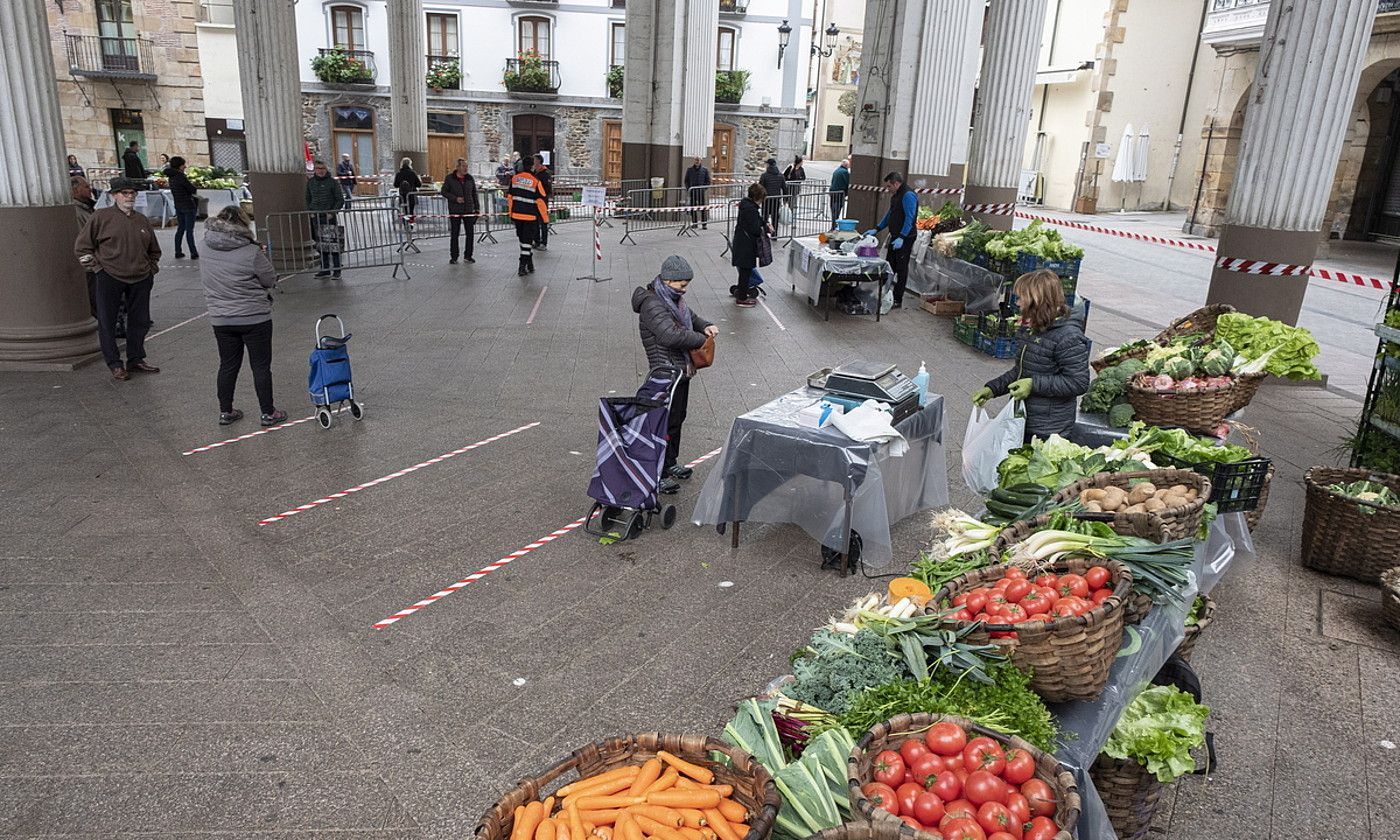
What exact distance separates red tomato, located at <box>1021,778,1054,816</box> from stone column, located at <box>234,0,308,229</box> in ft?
51.1

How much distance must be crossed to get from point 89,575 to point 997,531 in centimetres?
525

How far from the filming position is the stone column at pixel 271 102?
48.7 feet

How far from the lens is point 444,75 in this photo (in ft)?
118

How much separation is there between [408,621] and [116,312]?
6.42 metres

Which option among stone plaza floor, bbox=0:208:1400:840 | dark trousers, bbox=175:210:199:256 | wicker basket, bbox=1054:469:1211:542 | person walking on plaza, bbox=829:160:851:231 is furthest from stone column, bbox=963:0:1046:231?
dark trousers, bbox=175:210:199:256

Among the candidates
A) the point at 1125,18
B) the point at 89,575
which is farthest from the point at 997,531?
the point at 1125,18

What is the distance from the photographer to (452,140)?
1462 inches

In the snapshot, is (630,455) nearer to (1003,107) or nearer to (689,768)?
(689,768)

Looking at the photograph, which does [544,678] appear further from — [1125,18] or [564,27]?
[564,27]

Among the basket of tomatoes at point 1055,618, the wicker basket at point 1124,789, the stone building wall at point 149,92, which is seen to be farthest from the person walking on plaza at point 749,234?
the stone building wall at point 149,92

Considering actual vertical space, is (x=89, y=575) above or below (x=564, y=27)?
below

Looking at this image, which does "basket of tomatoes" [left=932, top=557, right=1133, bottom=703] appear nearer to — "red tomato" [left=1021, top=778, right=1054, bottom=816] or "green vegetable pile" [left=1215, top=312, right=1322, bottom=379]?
"red tomato" [left=1021, top=778, right=1054, bottom=816]

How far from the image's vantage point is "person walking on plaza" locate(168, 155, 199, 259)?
1630 centimetres

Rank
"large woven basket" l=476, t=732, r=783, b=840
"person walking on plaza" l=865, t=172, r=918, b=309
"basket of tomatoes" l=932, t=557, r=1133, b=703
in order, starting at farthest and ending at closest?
"person walking on plaza" l=865, t=172, r=918, b=309
"basket of tomatoes" l=932, t=557, r=1133, b=703
"large woven basket" l=476, t=732, r=783, b=840
